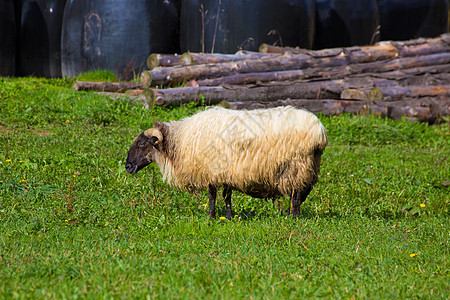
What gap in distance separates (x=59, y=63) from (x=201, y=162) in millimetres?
13319

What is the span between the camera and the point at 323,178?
331 inches

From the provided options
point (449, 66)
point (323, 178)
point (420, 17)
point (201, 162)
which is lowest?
point (323, 178)

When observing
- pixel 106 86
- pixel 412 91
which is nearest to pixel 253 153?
pixel 106 86

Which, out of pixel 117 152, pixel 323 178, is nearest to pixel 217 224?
pixel 323 178

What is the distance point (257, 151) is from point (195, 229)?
1.16m

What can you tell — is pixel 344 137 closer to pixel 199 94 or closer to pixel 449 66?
pixel 199 94

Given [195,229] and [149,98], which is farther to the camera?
[149,98]

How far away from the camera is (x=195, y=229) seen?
5562 mm

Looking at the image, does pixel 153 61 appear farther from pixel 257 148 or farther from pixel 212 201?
pixel 257 148

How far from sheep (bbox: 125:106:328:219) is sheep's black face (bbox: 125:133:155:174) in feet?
1.67

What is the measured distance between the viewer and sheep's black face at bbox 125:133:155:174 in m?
6.89

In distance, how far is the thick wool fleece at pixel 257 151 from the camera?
602 centimetres

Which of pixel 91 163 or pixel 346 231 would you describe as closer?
pixel 346 231

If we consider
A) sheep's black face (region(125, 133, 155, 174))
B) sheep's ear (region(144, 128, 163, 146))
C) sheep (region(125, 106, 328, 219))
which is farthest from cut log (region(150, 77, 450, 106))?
sheep (region(125, 106, 328, 219))
